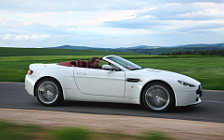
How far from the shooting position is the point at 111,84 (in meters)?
8.98

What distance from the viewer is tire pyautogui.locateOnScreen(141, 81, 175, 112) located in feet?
28.2

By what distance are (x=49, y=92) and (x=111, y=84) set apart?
165 centimetres

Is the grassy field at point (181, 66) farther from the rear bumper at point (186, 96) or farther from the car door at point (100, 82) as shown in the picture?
the car door at point (100, 82)

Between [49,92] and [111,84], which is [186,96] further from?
[49,92]

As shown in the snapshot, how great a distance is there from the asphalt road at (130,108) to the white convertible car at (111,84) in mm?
225

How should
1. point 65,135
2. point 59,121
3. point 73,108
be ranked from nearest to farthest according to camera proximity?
1. point 65,135
2. point 59,121
3. point 73,108

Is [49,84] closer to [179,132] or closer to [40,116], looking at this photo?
[40,116]

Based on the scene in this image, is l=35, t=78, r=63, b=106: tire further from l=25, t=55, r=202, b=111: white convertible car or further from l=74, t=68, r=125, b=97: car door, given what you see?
l=74, t=68, r=125, b=97: car door

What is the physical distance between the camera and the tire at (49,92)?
9.48 m

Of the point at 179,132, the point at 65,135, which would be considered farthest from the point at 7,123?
the point at 179,132

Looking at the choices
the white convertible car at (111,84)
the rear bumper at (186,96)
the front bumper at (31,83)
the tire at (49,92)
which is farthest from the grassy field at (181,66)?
the front bumper at (31,83)

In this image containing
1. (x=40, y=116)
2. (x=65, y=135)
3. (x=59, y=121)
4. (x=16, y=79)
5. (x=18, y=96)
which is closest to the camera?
(x=65, y=135)

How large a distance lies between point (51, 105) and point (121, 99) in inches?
71.2

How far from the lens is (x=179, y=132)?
590 cm
